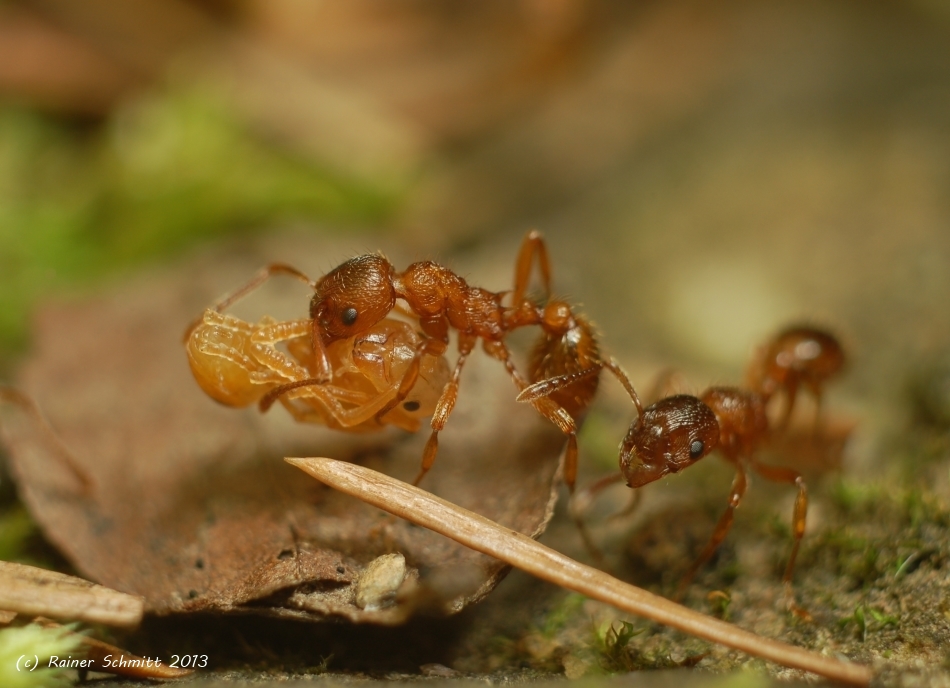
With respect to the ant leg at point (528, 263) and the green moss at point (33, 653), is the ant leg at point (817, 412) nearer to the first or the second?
the ant leg at point (528, 263)

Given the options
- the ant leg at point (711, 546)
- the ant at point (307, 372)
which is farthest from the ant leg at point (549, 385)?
the ant leg at point (711, 546)

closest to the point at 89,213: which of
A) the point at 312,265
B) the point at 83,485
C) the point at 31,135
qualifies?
the point at 31,135

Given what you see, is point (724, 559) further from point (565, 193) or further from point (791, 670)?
point (565, 193)

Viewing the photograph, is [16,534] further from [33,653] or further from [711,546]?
[711,546]

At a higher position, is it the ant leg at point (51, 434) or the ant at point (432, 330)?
the ant at point (432, 330)

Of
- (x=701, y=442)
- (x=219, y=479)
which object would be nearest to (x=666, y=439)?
(x=701, y=442)
